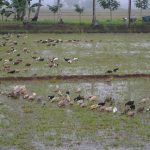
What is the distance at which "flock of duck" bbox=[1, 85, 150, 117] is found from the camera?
8.87 meters

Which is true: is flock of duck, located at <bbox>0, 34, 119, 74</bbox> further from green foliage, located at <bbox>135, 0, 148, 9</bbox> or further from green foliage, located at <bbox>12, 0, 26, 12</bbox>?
green foliage, located at <bbox>135, 0, 148, 9</bbox>

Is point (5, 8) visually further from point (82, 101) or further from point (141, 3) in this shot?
point (82, 101)

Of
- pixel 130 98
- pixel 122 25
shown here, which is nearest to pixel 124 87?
pixel 130 98

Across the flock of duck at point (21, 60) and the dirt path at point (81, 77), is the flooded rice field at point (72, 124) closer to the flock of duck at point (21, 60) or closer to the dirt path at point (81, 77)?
the dirt path at point (81, 77)

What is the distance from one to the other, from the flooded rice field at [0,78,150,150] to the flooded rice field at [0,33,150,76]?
2861mm

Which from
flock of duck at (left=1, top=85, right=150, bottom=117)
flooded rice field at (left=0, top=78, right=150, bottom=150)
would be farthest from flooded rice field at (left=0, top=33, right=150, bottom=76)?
flock of duck at (left=1, top=85, right=150, bottom=117)

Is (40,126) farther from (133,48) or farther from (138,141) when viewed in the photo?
(133,48)

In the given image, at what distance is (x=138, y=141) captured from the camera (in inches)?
279

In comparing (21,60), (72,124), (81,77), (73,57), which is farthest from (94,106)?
(73,57)

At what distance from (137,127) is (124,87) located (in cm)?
382

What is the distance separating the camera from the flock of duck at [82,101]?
8.87 meters

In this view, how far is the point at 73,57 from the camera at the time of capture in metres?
17.2

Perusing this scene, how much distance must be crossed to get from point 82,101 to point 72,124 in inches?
55.9

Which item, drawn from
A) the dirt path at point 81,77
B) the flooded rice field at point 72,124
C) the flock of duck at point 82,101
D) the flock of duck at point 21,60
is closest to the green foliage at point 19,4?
the flock of duck at point 21,60
